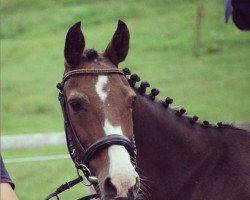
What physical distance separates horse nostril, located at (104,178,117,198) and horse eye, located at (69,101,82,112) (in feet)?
1.57

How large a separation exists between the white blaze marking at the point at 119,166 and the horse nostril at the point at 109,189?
0.14 ft

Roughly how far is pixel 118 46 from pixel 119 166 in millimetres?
885

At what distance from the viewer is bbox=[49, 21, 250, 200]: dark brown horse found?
3.65 meters

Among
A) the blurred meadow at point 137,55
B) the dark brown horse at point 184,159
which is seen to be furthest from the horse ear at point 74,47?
the blurred meadow at point 137,55

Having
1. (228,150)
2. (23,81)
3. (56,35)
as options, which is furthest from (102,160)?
(56,35)

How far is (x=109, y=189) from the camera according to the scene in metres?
3.46

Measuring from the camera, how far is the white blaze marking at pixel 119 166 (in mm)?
3383

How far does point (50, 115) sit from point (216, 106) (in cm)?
311

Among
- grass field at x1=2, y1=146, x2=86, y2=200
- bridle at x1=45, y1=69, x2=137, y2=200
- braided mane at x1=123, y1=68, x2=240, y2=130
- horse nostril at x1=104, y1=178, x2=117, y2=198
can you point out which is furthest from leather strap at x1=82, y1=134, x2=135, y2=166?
grass field at x1=2, y1=146, x2=86, y2=200

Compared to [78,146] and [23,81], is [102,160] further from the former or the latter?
[23,81]

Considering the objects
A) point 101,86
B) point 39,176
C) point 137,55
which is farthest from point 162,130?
point 137,55

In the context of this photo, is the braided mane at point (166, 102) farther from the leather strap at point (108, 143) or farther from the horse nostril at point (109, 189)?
the horse nostril at point (109, 189)

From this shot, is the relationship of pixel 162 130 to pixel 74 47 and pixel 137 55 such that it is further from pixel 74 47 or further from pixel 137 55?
pixel 137 55

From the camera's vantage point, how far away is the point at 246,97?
12977 mm
